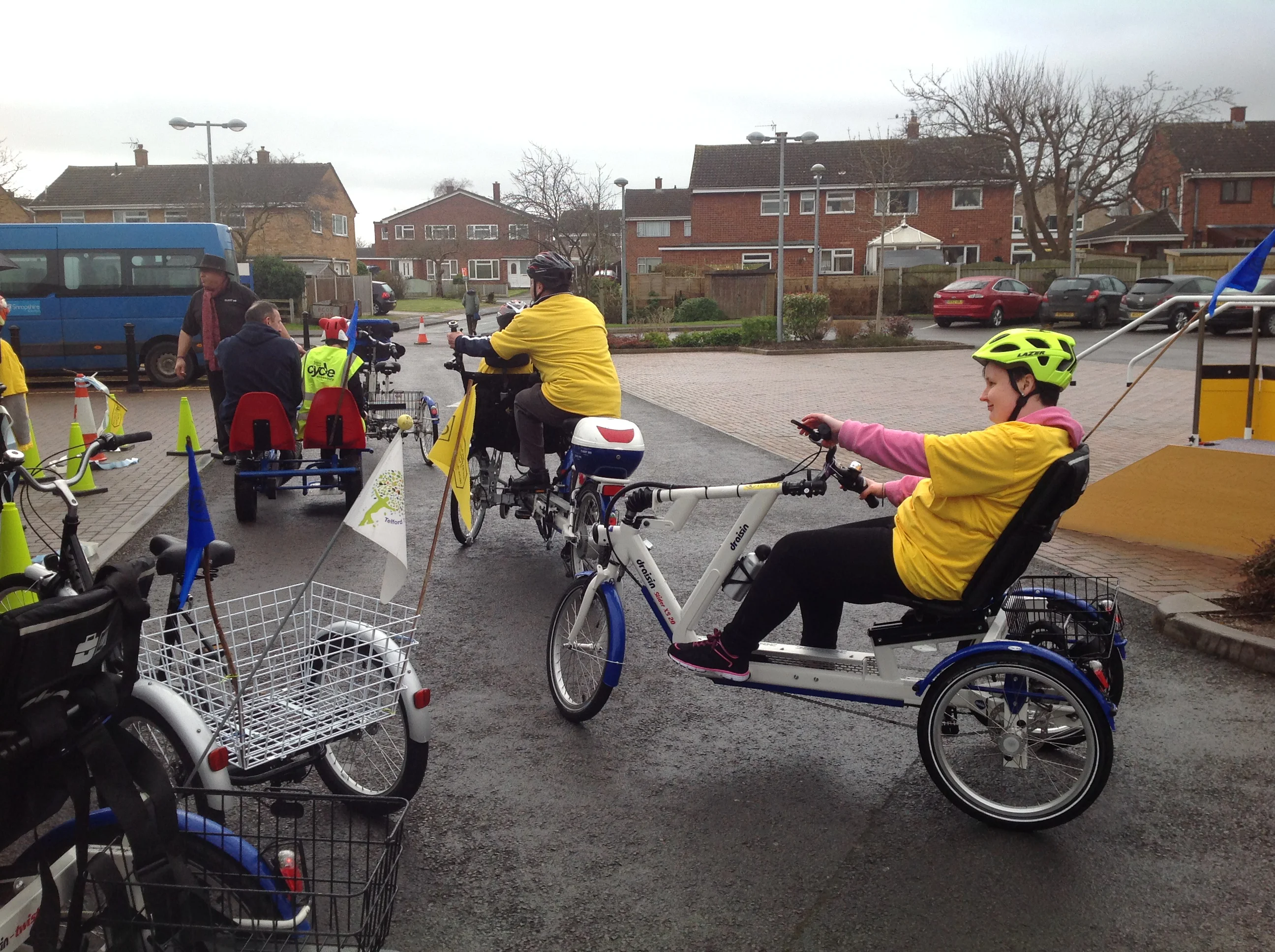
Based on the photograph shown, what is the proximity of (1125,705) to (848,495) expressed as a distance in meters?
5.03

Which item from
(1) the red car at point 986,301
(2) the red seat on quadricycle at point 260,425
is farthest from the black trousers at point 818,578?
(1) the red car at point 986,301

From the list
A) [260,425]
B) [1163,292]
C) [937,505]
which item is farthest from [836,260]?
[937,505]

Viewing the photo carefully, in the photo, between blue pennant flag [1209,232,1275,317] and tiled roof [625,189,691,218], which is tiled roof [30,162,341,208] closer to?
tiled roof [625,189,691,218]

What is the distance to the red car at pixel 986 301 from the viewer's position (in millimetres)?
36062

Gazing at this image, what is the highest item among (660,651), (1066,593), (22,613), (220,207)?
(220,207)

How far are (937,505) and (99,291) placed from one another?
19464 mm

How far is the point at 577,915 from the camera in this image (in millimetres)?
3314

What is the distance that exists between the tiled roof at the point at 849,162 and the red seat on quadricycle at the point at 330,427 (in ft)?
144

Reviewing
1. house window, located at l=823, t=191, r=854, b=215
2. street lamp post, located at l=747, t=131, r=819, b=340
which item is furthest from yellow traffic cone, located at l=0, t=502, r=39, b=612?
house window, located at l=823, t=191, r=854, b=215

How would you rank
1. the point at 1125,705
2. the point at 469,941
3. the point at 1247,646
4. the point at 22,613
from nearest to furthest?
the point at 22,613
the point at 469,941
the point at 1125,705
the point at 1247,646

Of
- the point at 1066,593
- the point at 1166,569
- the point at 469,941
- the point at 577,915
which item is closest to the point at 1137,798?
the point at 1066,593

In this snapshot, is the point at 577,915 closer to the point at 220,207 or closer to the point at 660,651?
the point at 660,651

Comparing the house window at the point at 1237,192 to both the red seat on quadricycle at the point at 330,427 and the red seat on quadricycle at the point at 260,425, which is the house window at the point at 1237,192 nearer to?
the red seat on quadricycle at the point at 330,427

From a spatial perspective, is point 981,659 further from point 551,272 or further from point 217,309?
point 217,309
